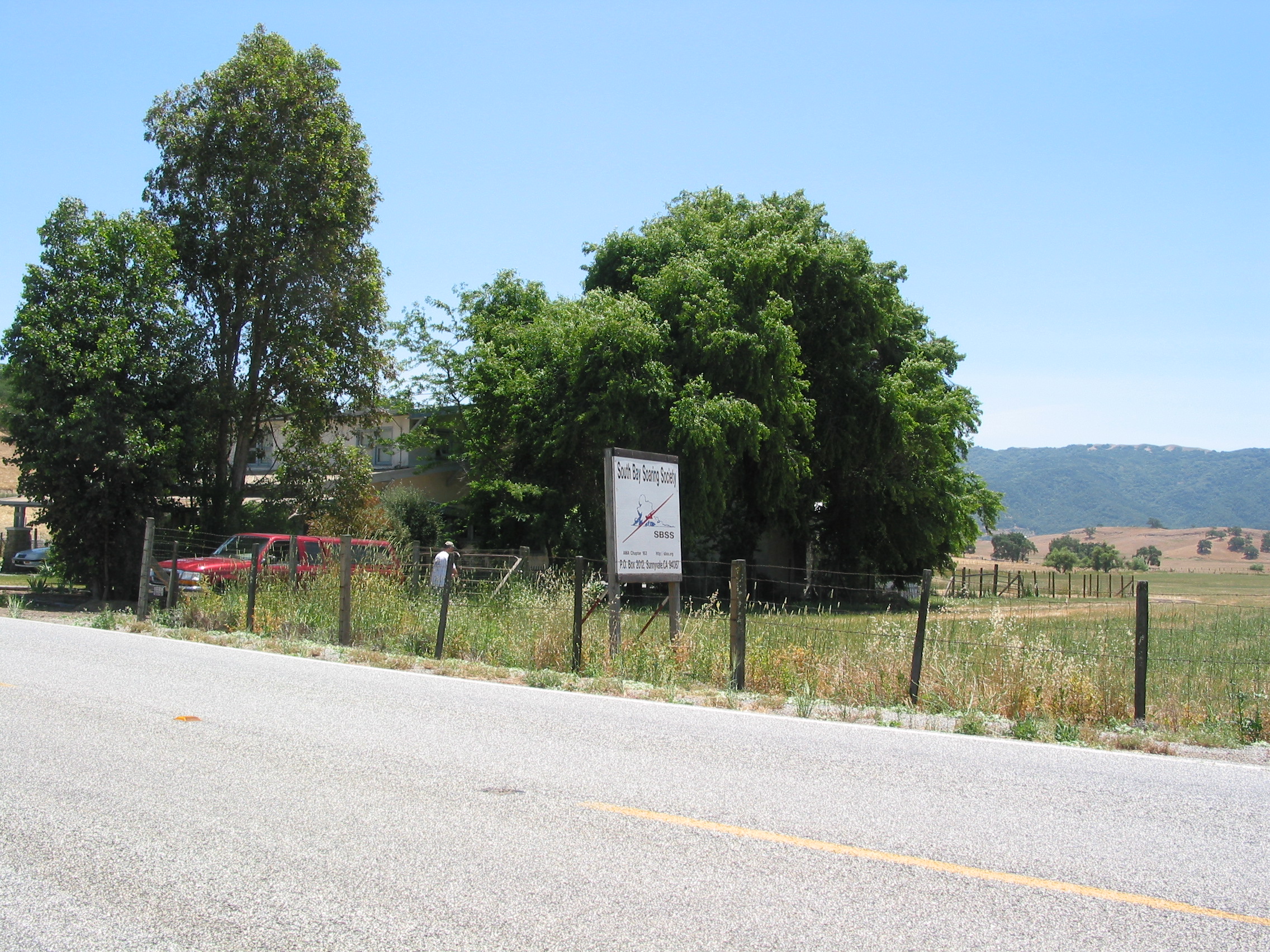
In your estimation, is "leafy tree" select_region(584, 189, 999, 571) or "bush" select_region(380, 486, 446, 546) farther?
"bush" select_region(380, 486, 446, 546)

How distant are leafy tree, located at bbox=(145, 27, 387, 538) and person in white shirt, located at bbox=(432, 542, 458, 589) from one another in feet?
48.4

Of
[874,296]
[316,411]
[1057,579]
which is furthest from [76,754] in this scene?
[1057,579]

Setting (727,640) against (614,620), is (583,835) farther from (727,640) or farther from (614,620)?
(727,640)

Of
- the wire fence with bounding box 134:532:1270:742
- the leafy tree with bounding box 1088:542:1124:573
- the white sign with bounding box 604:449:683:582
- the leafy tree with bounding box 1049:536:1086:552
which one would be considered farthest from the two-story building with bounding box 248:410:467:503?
the leafy tree with bounding box 1049:536:1086:552

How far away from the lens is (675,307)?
96.2 feet

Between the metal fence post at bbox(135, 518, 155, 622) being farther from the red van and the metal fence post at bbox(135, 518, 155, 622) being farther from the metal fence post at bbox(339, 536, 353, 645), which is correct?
the metal fence post at bbox(339, 536, 353, 645)

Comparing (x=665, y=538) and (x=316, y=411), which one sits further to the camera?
(x=316, y=411)

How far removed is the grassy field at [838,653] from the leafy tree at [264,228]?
15.4m

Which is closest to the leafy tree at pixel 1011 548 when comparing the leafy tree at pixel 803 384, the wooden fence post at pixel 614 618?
the leafy tree at pixel 803 384

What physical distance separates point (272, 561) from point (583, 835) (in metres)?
14.8

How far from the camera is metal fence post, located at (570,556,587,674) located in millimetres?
12523

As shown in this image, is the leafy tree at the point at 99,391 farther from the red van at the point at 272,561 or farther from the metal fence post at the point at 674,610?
the metal fence post at the point at 674,610

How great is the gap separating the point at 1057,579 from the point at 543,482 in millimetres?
55570

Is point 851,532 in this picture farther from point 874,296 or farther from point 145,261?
point 145,261
